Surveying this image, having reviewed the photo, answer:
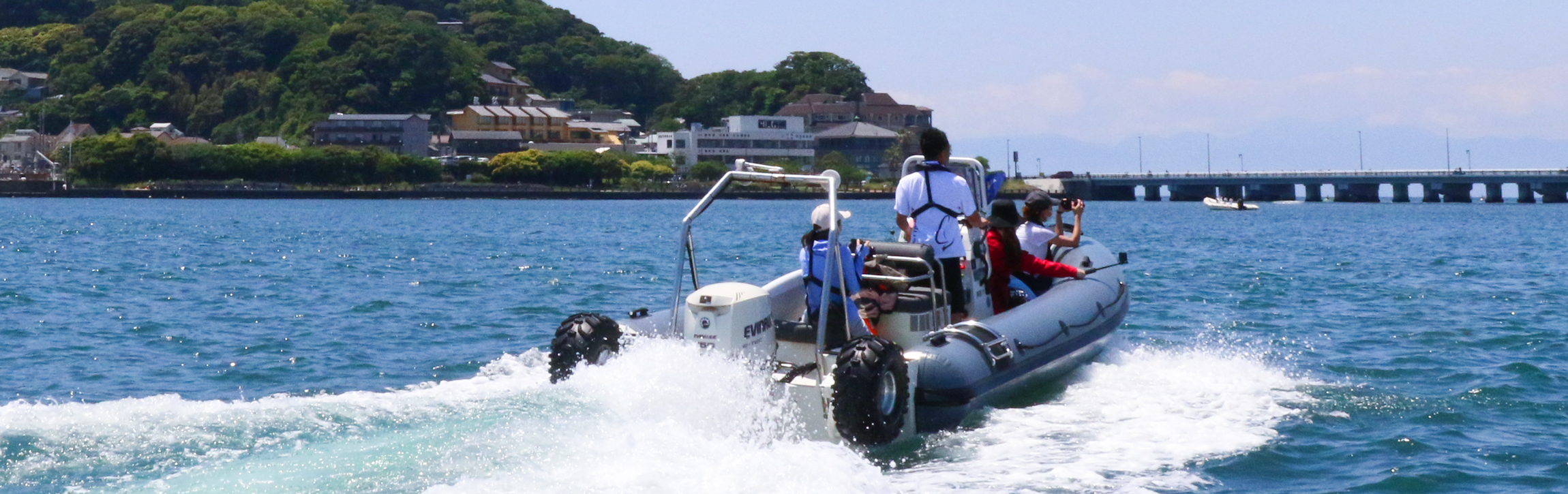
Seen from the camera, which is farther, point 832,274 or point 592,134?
point 592,134

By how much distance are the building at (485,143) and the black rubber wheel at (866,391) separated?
121m

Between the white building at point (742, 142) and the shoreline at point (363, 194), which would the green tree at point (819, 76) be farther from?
the shoreline at point (363, 194)

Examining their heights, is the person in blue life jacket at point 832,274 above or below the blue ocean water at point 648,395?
above

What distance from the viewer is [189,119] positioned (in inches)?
5797

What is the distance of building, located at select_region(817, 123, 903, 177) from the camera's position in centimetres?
13912

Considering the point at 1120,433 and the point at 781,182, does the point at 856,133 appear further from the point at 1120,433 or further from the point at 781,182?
the point at 1120,433

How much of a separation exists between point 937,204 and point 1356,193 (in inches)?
4810

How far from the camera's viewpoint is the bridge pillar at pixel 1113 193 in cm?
A: 13075

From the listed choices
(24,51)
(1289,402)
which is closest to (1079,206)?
(1289,402)

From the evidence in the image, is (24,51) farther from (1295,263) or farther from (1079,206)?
(1079,206)

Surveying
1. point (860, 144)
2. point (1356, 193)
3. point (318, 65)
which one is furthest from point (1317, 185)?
point (318, 65)

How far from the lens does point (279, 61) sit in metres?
160

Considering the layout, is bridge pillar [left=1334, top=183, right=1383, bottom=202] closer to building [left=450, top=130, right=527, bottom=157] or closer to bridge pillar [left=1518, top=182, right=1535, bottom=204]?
bridge pillar [left=1518, top=182, right=1535, bottom=204]

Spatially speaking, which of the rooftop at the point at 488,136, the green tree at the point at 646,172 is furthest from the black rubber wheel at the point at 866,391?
the rooftop at the point at 488,136
